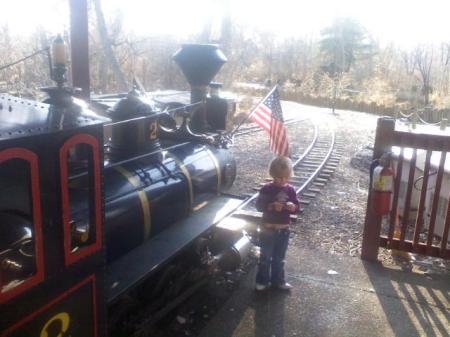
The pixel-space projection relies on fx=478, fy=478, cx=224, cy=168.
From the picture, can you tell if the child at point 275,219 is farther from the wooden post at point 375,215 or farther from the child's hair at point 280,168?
the wooden post at point 375,215

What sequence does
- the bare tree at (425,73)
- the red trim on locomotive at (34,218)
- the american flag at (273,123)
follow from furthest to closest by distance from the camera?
1. the bare tree at (425,73)
2. the american flag at (273,123)
3. the red trim on locomotive at (34,218)

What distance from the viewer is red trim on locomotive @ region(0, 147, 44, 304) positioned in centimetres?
252

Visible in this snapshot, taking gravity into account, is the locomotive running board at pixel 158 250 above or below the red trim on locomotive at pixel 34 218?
below

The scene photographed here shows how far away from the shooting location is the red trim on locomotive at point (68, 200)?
2.87 meters

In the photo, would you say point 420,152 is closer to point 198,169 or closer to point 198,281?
point 198,169

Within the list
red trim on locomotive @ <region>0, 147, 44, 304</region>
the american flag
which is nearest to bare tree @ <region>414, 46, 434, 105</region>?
the american flag

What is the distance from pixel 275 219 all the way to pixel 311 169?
6.05 meters

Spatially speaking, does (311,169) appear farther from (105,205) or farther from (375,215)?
(105,205)

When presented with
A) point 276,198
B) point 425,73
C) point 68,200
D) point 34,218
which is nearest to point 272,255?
point 276,198

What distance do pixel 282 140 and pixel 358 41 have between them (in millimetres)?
36526

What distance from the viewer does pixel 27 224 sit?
310cm

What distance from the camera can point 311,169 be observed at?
10.9 metres

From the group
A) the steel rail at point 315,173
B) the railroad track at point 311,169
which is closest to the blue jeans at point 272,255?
the railroad track at point 311,169

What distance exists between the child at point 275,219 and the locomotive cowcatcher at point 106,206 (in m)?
0.38
